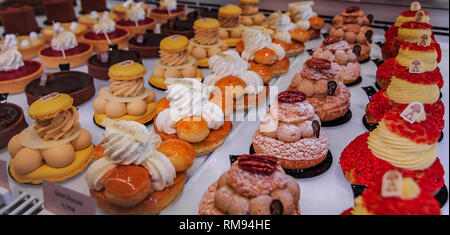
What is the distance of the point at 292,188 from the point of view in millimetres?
2072

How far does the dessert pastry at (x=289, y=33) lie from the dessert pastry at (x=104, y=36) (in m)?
2.23

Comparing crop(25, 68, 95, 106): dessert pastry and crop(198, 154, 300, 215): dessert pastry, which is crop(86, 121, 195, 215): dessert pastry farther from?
crop(25, 68, 95, 106): dessert pastry

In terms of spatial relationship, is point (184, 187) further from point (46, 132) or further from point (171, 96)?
point (46, 132)

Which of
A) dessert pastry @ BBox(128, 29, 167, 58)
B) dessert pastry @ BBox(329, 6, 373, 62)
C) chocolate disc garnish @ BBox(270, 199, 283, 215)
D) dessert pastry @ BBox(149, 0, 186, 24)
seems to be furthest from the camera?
dessert pastry @ BBox(149, 0, 186, 24)

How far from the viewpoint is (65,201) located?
2033mm

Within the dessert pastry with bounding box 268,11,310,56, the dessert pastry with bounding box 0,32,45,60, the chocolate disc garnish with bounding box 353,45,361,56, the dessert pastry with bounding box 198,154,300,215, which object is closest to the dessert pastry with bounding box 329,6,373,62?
the chocolate disc garnish with bounding box 353,45,361,56

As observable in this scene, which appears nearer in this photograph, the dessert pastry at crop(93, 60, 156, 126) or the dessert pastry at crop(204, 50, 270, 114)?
the dessert pastry at crop(93, 60, 156, 126)

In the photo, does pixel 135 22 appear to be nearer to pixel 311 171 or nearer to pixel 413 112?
pixel 311 171

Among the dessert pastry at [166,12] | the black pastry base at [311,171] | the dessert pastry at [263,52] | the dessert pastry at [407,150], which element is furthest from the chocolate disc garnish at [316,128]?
the dessert pastry at [166,12]

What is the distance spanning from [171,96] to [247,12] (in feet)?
10.9

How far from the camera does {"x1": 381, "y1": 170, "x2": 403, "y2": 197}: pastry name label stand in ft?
5.19

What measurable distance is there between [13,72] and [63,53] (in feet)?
2.34

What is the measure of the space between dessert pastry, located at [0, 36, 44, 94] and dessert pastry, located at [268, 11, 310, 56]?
3.15 m
